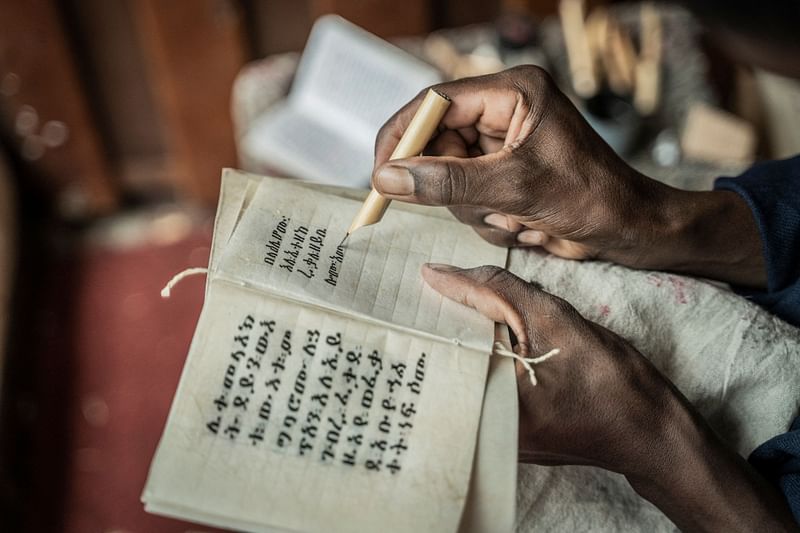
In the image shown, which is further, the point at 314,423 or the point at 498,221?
the point at 498,221

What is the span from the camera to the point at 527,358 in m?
0.53

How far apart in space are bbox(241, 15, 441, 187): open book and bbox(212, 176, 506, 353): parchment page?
74cm

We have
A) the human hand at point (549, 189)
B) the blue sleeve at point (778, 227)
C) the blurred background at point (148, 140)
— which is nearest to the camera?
the human hand at point (549, 189)

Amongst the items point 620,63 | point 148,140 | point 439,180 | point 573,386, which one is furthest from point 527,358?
point 148,140

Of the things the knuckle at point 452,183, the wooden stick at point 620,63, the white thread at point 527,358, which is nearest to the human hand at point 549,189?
the knuckle at point 452,183

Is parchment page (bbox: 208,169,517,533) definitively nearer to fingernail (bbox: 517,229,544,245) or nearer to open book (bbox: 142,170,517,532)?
open book (bbox: 142,170,517,532)

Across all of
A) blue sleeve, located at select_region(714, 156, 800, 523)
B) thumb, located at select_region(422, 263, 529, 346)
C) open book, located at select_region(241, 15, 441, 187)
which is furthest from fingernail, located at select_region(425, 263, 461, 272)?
open book, located at select_region(241, 15, 441, 187)

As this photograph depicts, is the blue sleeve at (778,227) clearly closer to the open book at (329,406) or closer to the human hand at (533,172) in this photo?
the human hand at (533,172)

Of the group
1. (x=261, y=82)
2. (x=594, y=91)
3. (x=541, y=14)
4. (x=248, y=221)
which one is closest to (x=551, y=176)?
(x=248, y=221)

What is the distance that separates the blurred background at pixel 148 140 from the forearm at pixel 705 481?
66cm

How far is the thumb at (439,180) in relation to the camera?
21.5 inches

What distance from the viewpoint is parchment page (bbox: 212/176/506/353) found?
524 millimetres

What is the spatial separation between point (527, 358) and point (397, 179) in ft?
0.51

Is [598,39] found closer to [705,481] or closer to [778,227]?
[778,227]
